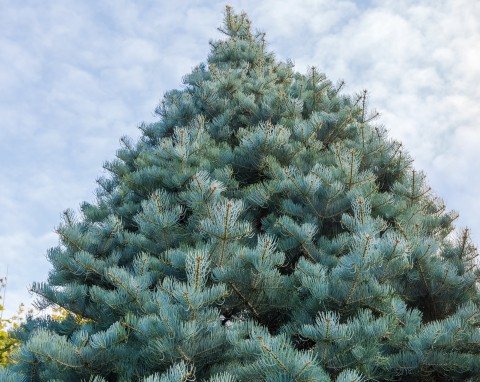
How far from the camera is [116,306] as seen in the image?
2.78 metres

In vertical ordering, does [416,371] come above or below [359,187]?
below

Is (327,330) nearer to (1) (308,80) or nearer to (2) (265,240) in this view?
(2) (265,240)

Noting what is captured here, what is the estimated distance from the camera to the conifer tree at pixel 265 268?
2.44 meters

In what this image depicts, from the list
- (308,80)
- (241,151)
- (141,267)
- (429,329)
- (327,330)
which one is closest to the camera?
(327,330)

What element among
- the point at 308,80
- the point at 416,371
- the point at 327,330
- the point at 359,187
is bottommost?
the point at 416,371

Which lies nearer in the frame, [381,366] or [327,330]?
[327,330]

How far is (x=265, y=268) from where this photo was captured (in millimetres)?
2652

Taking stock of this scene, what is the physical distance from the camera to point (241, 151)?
367cm

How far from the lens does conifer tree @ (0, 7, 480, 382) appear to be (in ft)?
8.00

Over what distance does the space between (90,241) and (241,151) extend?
123cm

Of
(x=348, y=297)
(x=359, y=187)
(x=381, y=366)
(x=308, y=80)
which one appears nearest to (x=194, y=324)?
(x=348, y=297)

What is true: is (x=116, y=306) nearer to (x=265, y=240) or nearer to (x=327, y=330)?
(x=265, y=240)

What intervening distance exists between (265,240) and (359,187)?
0.96 meters

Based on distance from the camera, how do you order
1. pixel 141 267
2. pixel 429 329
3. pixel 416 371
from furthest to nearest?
pixel 141 267 < pixel 416 371 < pixel 429 329
